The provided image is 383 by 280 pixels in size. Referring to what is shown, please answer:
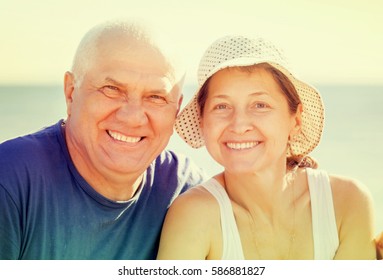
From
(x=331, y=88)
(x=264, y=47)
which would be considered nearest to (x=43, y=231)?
(x=264, y=47)

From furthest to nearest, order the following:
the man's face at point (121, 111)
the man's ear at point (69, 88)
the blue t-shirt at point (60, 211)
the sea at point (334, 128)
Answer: the sea at point (334, 128), the man's ear at point (69, 88), the man's face at point (121, 111), the blue t-shirt at point (60, 211)

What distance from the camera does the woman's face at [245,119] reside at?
2.05 m

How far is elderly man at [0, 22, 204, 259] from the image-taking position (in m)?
1.97

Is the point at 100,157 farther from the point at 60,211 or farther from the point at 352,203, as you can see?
the point at 352,203

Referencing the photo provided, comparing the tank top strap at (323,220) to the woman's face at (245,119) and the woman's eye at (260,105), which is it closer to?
the woman's face at (245,119)

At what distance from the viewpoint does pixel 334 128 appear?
3.33 m

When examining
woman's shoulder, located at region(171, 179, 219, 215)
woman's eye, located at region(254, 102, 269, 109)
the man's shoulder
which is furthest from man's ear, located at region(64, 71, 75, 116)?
woman's eye, located at region(254, 102, 269, 109)

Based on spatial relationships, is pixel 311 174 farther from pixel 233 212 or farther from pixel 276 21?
pixel 276 21

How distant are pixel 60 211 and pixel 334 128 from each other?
6.23 feet

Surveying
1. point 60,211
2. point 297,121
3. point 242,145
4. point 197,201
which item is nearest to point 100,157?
point 60,211

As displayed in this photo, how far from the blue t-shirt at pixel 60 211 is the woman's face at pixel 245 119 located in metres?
0.32

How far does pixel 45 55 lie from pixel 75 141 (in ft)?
3.35

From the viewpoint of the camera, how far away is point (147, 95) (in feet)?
6.73

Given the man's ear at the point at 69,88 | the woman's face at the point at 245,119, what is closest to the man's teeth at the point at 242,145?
the woman's face at the point at 245,119
